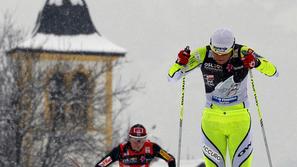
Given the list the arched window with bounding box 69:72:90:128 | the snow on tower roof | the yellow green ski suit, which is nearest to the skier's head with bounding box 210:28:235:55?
the yellow green ski suit

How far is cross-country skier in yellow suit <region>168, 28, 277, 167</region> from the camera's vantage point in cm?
1408

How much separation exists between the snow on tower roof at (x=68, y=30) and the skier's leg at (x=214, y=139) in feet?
217

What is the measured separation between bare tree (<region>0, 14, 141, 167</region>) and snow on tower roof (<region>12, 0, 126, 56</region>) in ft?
33.3

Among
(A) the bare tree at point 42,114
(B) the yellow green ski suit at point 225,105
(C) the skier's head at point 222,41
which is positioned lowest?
(A) the bare tree at point 42,114

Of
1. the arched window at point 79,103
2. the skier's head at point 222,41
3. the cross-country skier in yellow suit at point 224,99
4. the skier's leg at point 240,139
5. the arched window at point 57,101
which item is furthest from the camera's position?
the arched window at point 79,103

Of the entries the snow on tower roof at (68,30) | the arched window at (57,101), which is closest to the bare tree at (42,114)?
the arched window at (57,101)

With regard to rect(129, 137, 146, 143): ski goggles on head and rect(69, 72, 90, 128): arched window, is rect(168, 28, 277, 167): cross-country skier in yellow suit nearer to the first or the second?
rect(129, 137, 146, 143): ski goggles on head

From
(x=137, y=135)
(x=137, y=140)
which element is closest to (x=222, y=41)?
(x=137, y=135)

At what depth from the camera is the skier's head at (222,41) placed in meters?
13.7

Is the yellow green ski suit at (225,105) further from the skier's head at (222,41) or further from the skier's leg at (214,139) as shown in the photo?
the skier's head at (222,41)

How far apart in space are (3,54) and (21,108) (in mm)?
5714

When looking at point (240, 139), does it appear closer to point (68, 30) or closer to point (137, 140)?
point (137, 140)

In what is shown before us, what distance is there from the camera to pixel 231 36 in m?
13.8

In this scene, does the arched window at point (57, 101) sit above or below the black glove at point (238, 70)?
below
